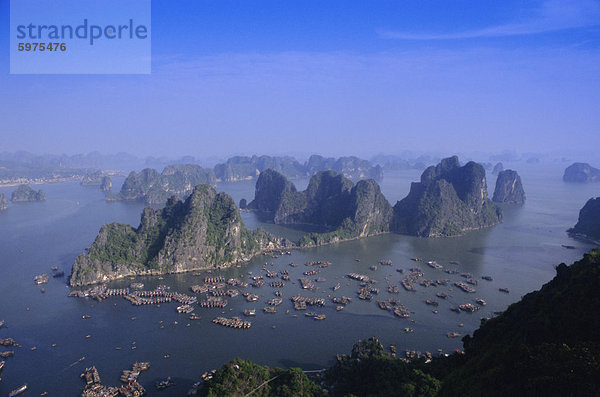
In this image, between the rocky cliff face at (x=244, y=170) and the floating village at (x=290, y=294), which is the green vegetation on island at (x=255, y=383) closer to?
the floating village at (x=290, y=294)

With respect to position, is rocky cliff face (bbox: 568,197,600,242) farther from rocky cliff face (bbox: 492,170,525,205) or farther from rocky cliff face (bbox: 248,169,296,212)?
rocky cliff face (bbox: 248,169,296,212)

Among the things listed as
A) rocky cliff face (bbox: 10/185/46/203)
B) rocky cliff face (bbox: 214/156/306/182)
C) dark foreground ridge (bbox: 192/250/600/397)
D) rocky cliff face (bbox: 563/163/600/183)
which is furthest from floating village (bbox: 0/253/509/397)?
rocky cliff face (bbox: 563/163/600/183)

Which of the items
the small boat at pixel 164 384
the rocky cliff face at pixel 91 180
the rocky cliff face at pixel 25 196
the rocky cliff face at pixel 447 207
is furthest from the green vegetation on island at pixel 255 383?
the rocky cliff face at pixel 91 180

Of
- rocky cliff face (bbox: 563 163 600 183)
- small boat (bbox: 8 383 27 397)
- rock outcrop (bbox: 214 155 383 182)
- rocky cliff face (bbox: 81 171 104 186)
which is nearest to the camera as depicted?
small boat (bbox: 8 383 27 397)

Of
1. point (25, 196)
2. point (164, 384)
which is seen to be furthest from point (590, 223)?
point (25, 196)

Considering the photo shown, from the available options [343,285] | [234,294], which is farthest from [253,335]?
[343,285]

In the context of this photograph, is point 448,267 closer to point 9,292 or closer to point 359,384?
point 359,384
